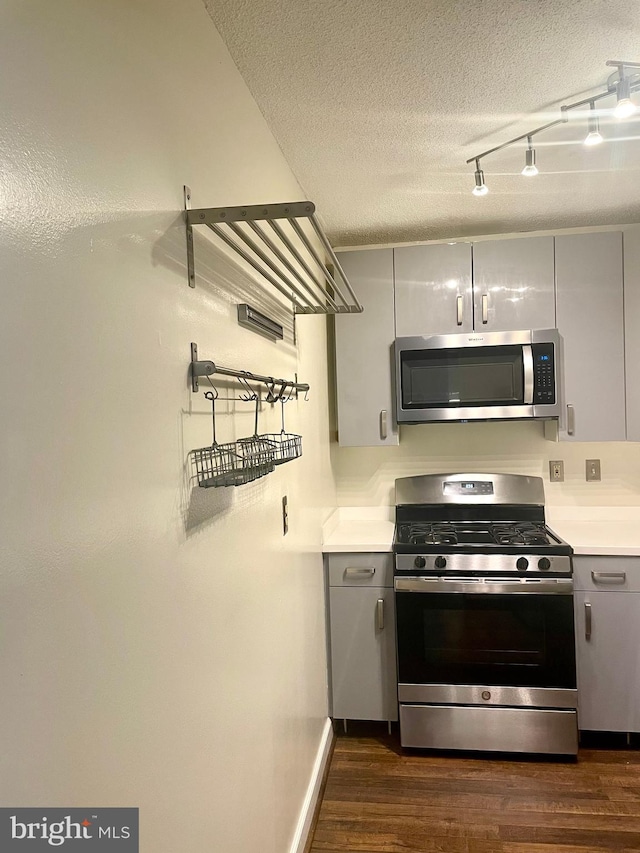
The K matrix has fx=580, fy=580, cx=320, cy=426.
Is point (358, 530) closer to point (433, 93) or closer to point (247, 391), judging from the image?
point (247, 391)

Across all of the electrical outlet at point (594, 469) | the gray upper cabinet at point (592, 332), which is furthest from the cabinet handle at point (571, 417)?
the electrical outlet at point (594, 469)

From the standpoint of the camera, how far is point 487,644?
100.0 inches

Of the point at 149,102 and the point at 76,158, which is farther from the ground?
the point at 149,102

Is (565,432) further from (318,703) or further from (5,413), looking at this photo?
(5,413)

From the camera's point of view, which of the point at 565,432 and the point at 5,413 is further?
the point at 565,432

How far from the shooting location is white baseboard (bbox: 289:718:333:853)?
196 centimetres

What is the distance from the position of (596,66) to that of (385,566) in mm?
2034

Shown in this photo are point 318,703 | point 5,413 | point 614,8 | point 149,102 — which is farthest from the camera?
point 318,703

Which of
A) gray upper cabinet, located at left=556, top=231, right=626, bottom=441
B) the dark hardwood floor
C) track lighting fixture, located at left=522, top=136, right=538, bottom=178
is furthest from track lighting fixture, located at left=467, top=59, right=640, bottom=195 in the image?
the dark hardwood floor

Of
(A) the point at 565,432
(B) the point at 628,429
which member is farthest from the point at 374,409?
(B) the point at 628,429

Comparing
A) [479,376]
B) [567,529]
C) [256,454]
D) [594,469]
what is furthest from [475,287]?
[256,454]

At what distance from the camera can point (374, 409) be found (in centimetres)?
302

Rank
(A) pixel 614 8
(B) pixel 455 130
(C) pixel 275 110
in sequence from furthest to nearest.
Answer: (B) pixel 455 130, (C) pixel 275 110, (A) pixel 614 8

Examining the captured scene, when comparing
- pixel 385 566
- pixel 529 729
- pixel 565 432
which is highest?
pixel 565 432
